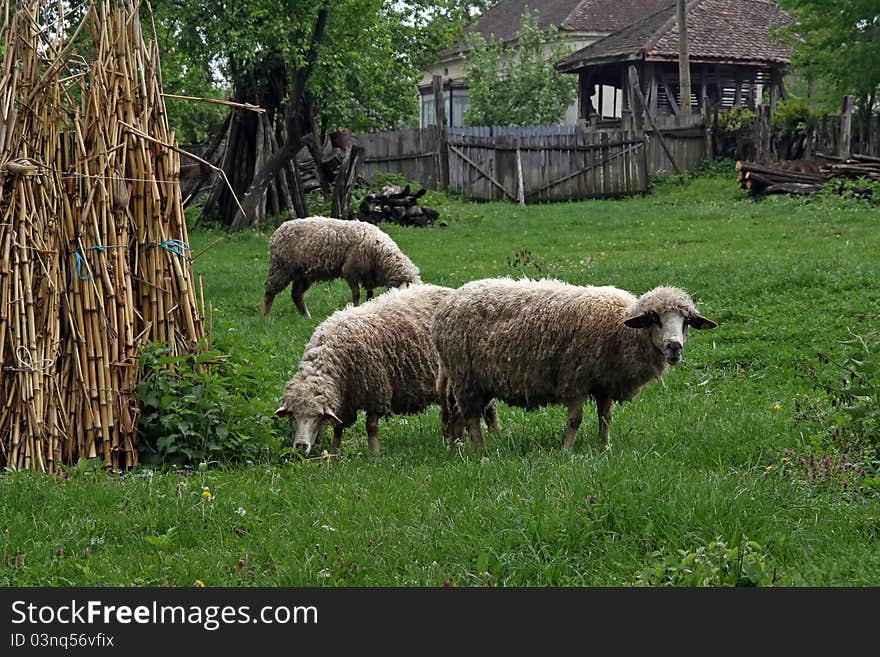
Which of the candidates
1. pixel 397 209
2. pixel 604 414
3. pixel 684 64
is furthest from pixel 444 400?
pixel 684 64

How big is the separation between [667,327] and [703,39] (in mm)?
33608

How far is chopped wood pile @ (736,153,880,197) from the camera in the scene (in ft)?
70.8

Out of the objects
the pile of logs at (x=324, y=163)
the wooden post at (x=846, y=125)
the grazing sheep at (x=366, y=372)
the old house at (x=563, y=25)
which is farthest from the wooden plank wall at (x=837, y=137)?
the grazing sheep at (x=366, y=372)

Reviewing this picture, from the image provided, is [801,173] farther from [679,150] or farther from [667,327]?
[667,327]

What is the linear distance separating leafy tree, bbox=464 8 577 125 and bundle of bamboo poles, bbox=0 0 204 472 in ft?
105

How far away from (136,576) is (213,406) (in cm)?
235

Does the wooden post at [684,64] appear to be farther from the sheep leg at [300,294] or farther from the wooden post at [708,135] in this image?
the sheep leg at [300,294]

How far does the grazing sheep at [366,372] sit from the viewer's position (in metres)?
7.59

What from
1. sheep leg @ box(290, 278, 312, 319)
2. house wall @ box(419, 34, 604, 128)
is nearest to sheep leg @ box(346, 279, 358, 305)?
sheep leg @ box(290, 278, 312, 319)

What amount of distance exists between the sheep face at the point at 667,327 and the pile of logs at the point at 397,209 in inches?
615

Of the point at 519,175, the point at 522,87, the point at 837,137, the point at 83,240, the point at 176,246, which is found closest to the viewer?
the point at 83,240

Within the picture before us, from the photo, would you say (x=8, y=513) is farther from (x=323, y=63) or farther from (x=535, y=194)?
(x=535, y=194)

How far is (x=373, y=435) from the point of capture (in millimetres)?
7871

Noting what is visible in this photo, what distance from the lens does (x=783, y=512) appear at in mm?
5156
